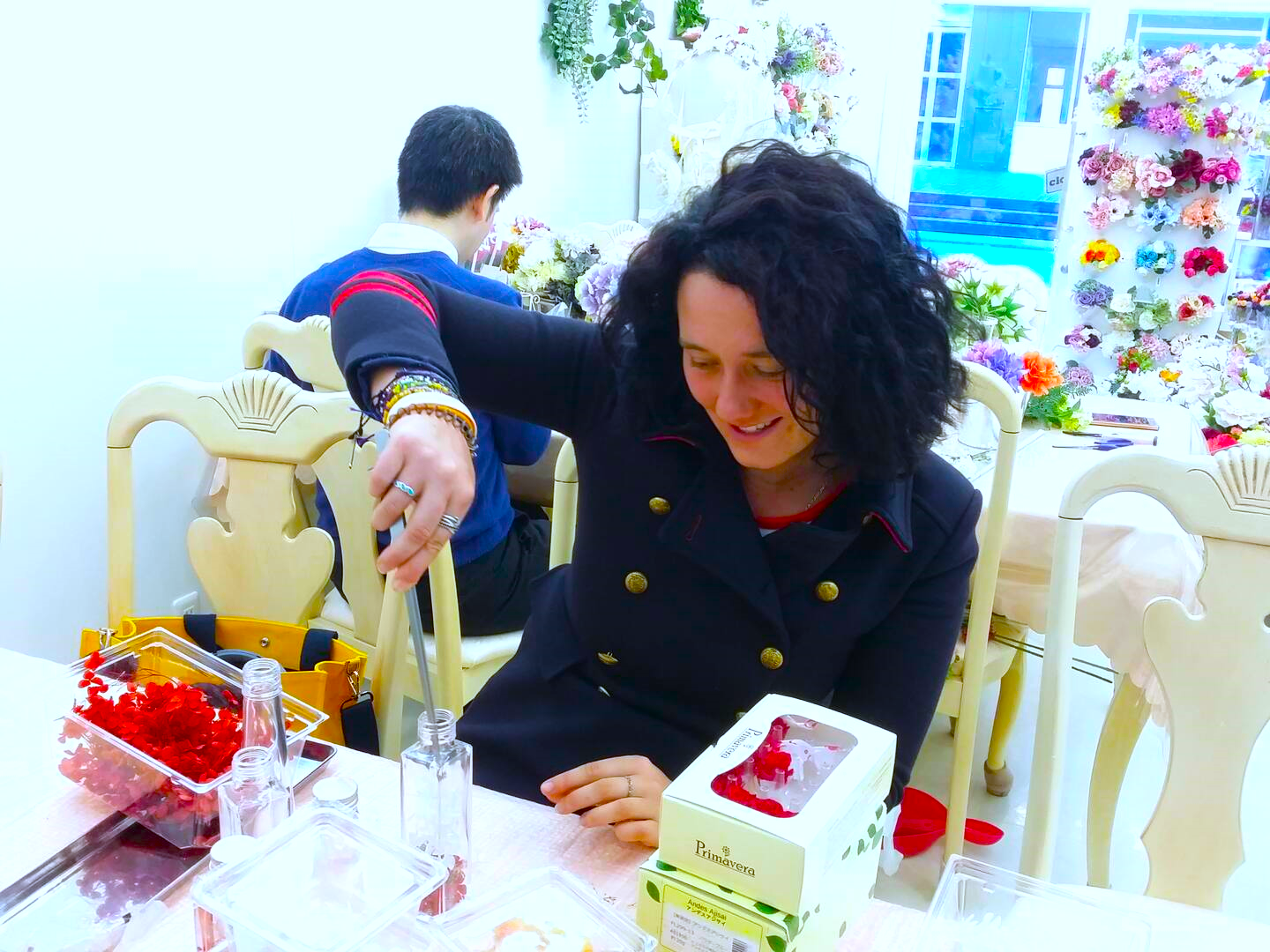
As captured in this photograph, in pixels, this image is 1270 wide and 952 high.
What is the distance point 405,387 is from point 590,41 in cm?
341

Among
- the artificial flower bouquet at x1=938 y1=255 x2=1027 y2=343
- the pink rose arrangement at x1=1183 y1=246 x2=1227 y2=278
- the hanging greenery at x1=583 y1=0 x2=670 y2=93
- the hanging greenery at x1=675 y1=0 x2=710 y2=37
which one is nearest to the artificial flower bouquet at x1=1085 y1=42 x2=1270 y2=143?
the pink rose arrangement at x1=1183 y1=246 x2=1227 y2=278

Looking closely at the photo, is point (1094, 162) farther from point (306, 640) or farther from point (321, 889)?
point (321, 889)

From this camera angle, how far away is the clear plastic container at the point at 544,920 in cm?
58

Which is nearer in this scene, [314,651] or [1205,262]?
[314,651]

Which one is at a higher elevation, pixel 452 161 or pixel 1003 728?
pixel 452 161

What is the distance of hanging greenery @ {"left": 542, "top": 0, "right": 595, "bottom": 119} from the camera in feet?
11.9

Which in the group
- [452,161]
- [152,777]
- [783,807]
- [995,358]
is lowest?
[152,777]

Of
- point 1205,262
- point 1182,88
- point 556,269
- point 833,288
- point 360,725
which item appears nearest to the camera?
point 833,288

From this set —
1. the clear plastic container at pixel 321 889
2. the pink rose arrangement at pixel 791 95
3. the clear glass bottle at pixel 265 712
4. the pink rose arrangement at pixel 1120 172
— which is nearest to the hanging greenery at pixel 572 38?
the pink rose arrangement at pixel 791 95

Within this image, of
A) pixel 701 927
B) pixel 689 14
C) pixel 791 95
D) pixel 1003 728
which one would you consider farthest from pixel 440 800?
pixel 689 14

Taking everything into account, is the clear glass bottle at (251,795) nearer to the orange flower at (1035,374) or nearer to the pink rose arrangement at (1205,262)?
the orange flower at (1035,374)

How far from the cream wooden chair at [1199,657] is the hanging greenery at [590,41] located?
3.17m

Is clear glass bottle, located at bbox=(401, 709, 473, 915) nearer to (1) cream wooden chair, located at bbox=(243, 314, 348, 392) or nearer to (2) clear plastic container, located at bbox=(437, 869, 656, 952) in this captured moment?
(2) clear plastic container, located at bbox=(437, 869, 656, 952)

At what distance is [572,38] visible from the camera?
Result: 12.2 ft
